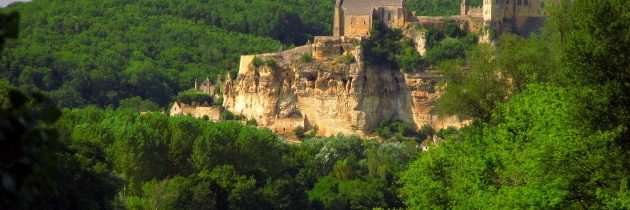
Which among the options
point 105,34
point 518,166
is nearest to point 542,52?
point 518,166

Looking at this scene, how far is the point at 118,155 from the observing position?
64.1 metres

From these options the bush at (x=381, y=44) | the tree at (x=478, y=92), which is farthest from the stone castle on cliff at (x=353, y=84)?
the tree at (x=478, y=92)

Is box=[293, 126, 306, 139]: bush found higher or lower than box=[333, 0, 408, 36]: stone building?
lower

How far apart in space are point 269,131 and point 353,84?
20989 millimetres

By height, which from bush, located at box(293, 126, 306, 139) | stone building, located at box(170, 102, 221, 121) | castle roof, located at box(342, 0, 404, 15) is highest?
castle roof, located at box(342, 0, 404, 15)

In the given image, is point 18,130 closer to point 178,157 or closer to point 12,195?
point 12,195

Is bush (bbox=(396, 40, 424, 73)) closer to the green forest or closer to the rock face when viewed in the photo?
the green forest

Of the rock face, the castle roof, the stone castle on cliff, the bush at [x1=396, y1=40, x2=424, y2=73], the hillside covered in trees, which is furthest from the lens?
the hillside covered in trees

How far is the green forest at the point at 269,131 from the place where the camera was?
93.6 feet

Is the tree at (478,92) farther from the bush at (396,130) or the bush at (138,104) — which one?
the bush at (138,104)

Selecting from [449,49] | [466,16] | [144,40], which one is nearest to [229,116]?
[449,49]

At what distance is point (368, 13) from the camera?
107 m

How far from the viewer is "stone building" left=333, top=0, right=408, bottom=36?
107 metres

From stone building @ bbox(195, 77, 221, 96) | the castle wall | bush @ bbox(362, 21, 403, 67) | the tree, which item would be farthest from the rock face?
the tree
